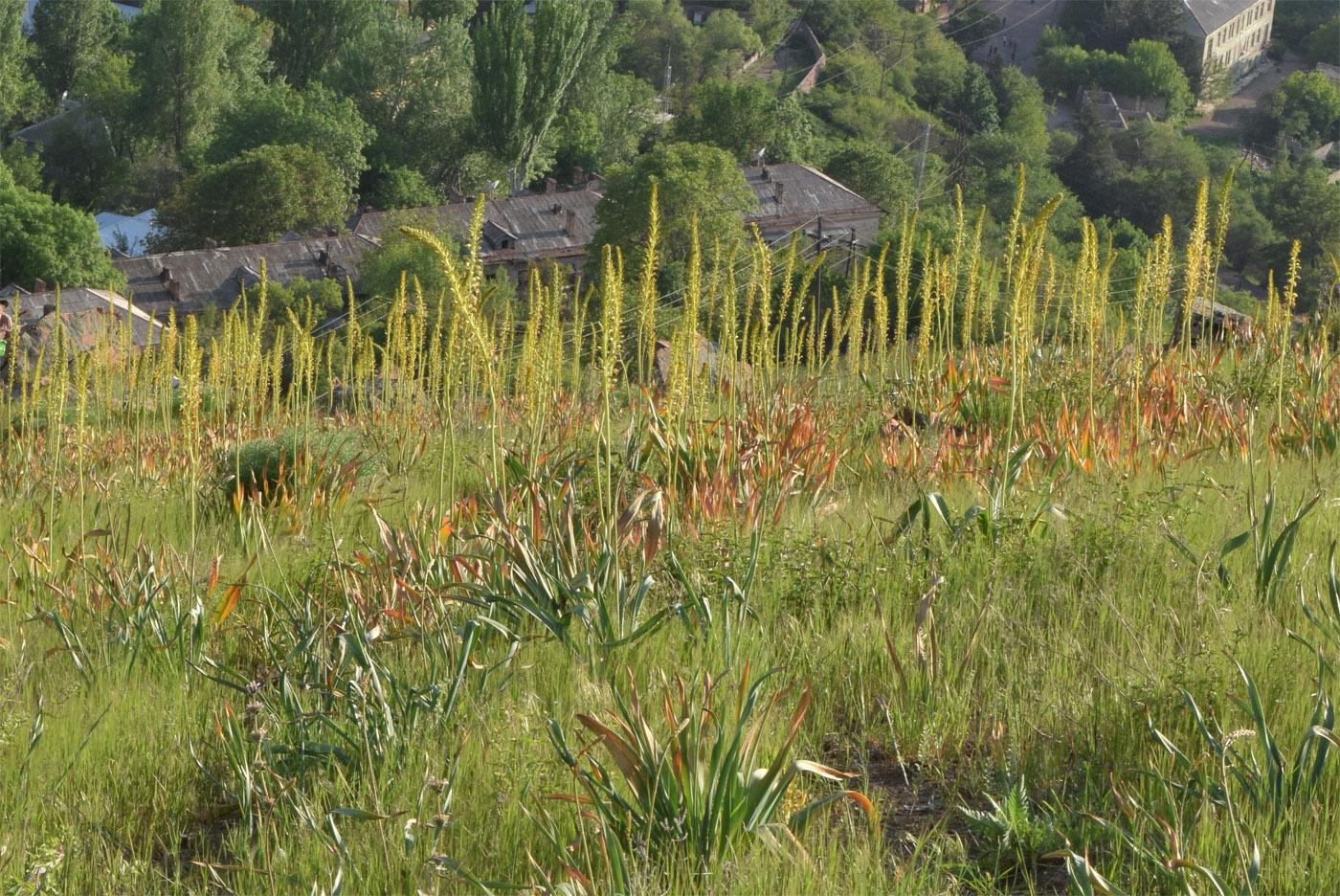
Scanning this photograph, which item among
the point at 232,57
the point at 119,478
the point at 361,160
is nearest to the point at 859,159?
the point at 361,160

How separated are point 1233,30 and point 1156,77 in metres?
15.0

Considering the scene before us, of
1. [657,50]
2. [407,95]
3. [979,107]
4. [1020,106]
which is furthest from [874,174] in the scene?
[657,50]

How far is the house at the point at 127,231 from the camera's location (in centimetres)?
6141

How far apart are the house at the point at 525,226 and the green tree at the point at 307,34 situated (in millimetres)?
18162

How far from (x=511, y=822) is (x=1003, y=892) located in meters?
1.14

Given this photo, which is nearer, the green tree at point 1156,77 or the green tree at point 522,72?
the green tree at point 522,72

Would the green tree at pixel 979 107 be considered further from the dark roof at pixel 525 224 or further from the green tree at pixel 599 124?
the dark roof at pixel 525 224

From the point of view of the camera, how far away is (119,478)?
661 centimetres

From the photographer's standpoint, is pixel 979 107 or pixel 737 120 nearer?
pixel 737 120

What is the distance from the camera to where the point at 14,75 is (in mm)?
70188

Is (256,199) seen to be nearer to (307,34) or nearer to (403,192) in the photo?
(403,192)

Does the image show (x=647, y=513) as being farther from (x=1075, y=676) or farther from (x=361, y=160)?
(x=361, y=160)

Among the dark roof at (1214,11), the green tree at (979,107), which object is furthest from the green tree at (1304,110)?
the green tree at (979,107)

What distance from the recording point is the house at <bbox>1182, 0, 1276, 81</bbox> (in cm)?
10662
